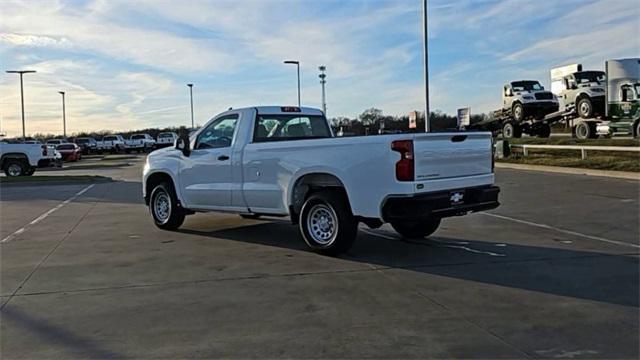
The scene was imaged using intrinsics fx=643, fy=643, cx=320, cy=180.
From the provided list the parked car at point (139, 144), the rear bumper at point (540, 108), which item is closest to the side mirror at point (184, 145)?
the rear bumper at point (540, 108)

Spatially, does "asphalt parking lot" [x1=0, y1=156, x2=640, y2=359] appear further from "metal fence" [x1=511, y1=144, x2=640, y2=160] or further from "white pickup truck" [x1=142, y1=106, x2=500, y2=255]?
"metal fence" [x1=511, y1=144, x2=640, y2=160]

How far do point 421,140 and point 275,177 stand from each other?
91.3 inches

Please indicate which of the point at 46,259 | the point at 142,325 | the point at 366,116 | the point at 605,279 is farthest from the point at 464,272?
the point at 366,116

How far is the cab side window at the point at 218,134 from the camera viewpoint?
32.7 ft

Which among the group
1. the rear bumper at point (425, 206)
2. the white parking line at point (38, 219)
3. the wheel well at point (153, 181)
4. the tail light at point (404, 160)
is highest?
the tail light at point (404, 160)

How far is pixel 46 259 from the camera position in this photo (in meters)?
8.55

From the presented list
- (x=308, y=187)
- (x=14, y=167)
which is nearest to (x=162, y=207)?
(x=308, y=187)

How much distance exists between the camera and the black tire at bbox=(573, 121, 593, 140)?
1237 inches

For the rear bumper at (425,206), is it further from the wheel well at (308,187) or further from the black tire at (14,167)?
the black tire at (14,167)

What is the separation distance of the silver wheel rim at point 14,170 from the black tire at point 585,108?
26.1 meters

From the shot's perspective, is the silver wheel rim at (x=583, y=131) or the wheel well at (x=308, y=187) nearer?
the wheel well at (x=308, y=187)

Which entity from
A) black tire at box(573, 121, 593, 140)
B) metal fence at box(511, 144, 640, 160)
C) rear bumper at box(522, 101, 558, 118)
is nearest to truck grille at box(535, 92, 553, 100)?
rear bumper at box(522, 101, 558, 118)

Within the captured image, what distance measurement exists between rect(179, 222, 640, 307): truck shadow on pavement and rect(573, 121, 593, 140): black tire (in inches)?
962

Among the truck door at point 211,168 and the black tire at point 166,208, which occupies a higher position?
the truck door at point 211,168
